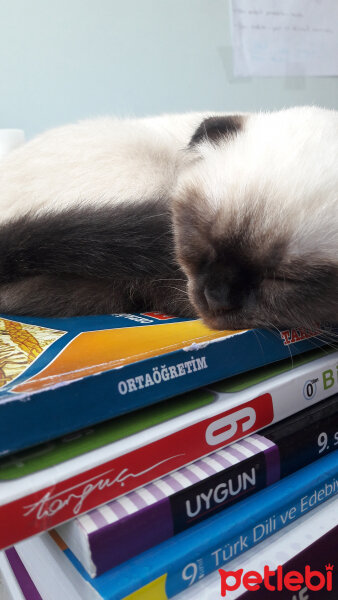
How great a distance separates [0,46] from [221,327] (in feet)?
3.45

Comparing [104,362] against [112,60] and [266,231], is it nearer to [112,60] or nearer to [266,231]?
[266,231]

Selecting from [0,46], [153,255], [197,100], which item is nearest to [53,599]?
[153,255]

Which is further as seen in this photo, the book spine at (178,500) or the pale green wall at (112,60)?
the pale green wall at (112,60)

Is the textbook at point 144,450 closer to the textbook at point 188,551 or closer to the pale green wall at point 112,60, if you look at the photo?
the textbook at point 188,551

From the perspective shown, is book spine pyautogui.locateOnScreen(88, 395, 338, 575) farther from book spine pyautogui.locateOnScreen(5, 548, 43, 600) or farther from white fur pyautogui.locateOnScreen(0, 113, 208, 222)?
white fur pyautogui.locateOnScreen(0, 113, 208, 222)

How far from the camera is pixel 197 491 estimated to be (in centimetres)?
44

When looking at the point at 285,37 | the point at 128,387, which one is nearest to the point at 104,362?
the point at 128,387

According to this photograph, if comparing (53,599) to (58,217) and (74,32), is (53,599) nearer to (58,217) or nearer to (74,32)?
(58,217)

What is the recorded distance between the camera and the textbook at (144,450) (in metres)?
0.36

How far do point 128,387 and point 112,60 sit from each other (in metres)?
1.18

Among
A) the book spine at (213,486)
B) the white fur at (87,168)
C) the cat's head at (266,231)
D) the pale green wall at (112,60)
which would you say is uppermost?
the pale green wall at (112,60)

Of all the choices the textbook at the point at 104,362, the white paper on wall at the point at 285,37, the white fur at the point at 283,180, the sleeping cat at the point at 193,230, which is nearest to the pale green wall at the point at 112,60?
the white paper on wall at the point at 285,37

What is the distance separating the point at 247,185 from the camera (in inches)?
22.7

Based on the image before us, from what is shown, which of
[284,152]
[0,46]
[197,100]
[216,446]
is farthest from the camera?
[197,100]
